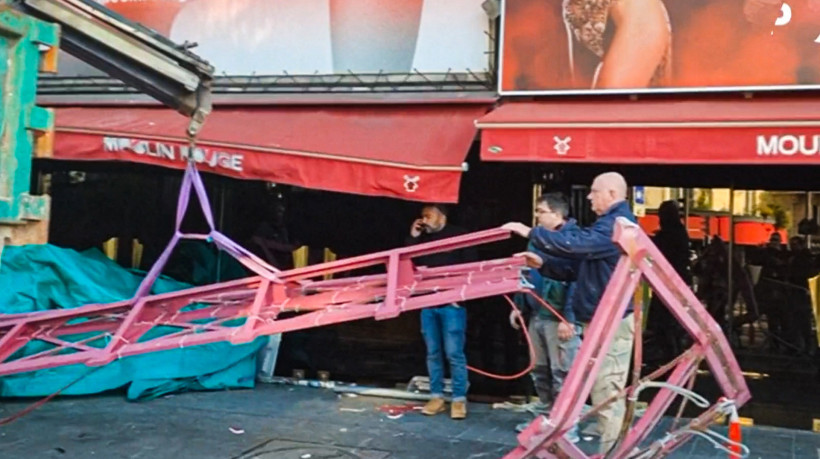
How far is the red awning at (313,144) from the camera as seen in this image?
6691 mm

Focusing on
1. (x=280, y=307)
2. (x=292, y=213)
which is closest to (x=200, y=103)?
(x=280, y=307)

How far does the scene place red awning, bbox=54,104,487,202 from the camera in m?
6.69

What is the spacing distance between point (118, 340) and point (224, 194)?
4224mm

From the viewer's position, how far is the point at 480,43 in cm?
767

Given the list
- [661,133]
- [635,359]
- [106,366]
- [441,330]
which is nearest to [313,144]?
[441,330]

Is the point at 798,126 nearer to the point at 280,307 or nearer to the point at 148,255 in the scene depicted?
the point at 280,307

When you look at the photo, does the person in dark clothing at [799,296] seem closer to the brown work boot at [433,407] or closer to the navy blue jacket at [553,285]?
the navy blue jacket at [553,285]

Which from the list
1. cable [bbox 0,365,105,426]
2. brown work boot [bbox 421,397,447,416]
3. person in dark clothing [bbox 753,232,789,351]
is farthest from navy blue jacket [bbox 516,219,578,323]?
cable [bbox 0,365,105,426]

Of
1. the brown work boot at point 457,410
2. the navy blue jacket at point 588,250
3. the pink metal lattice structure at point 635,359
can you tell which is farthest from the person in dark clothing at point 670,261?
the pink metal lattice structure at point 635,359

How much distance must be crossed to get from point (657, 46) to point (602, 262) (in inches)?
98.1

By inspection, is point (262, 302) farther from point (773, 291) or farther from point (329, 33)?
point (773, 291)

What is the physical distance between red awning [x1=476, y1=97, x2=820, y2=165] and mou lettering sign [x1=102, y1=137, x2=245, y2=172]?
2238mm

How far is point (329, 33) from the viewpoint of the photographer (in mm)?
8125

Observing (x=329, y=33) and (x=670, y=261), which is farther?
(x=329, y=33)
